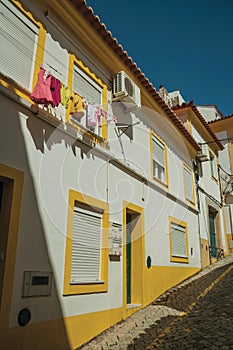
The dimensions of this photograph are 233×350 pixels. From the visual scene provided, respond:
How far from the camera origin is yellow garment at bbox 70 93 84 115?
627cm

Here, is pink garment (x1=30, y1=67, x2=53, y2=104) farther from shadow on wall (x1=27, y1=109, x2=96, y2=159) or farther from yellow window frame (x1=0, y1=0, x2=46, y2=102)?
shadow on wall (x1=27, y1=109, x2=96, y2=159)

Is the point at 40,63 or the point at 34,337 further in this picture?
the point at 40,63

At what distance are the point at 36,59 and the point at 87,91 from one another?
5.40ft

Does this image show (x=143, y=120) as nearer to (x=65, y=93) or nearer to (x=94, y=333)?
(x=65, y=93)

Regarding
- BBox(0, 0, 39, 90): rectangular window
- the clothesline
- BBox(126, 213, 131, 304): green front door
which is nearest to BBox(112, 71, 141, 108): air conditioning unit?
the clothesline

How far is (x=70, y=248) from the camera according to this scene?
558 centimetres

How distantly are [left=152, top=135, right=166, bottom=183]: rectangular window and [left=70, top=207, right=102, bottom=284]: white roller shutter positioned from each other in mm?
4228

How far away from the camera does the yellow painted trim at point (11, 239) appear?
4.14 m

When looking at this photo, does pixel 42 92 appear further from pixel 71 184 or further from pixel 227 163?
pixel 227 163

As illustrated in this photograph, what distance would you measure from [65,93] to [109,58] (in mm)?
2618

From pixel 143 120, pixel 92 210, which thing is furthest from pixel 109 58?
pixel 92 210

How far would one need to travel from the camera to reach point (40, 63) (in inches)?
228

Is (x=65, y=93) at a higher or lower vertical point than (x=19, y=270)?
higher

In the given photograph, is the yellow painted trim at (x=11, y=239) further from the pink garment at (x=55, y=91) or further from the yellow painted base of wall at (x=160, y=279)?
the yellow painted base of wall at (x=160, y=279)
